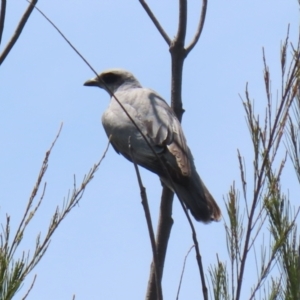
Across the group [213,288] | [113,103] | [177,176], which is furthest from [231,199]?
[113,103]

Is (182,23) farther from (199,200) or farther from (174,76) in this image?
(199,200)

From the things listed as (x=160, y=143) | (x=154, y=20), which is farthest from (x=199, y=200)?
(x=154, y=20)

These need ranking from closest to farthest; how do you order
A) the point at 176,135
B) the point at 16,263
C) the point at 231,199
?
1. the point at 16,263
2. the point at 231,199
3. the point at 176,135

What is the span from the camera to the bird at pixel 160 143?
4.77 meters

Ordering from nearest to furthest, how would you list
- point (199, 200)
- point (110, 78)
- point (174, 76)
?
point (174, 76), point (199, 200), point (110, 78)

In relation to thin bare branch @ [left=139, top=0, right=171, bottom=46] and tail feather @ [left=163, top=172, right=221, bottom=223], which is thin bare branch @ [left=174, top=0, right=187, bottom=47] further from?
tail feather @ [left=163, top=172, right=221, bottom=223]

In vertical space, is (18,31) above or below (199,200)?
above

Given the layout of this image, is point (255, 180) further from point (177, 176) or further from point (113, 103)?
point (113, 103)

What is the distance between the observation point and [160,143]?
5.07 metres

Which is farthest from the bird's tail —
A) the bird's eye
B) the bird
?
the bird's eye

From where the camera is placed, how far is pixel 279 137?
8.50 ft

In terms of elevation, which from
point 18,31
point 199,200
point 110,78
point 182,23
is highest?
point 110,78

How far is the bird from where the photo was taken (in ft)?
15.6

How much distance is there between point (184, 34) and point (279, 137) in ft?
5.81
